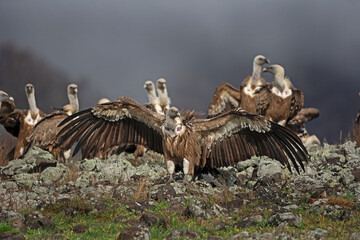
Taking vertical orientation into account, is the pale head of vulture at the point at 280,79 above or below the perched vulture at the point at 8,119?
above

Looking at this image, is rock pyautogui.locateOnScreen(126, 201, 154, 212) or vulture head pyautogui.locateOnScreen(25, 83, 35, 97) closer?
rock pyautogui.locateOnScreen(126, 201, 154, 212)

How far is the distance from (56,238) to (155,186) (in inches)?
104

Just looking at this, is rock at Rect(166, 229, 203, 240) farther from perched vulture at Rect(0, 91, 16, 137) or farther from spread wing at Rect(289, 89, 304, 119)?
perched vulture at Rect(0, 91, 16, 137)

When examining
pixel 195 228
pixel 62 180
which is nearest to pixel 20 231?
pixel 195 228

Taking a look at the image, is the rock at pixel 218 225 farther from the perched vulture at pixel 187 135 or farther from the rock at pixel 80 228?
the perched vulture at pixel 187 135

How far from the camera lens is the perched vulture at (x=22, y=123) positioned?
46.3ft

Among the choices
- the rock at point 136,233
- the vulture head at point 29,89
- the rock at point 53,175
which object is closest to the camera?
the rock at point 136,233

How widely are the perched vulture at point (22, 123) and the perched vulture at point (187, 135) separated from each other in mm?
5365

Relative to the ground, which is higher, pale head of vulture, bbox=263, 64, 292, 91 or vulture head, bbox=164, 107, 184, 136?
pale head of vulture, bbox=263, 64, 292, 91

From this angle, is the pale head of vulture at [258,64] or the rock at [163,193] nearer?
the rock at [163,193]

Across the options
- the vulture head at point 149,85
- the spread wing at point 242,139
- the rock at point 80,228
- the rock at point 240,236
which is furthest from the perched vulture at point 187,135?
the vulture head at point 149,85

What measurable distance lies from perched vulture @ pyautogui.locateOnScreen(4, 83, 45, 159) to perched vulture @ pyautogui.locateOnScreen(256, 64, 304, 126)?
21.8 feet

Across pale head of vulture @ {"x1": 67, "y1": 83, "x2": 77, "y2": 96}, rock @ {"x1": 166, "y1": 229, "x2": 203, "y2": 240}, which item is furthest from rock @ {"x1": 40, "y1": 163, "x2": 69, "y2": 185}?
pale head of vulture @ {"x1": 67, "y1": 83, "x2": 77, "y2": 96}

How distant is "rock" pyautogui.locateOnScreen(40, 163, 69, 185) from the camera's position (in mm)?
9780
